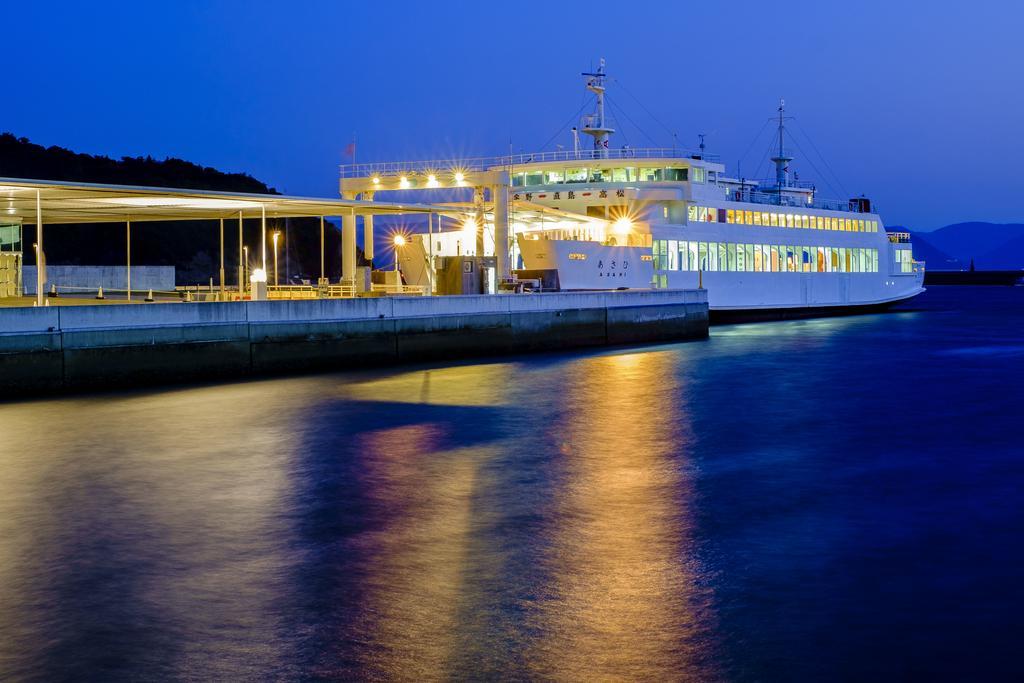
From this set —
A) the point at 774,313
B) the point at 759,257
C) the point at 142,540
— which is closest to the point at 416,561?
the point at 142,540

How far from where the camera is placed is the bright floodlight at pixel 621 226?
171 ft

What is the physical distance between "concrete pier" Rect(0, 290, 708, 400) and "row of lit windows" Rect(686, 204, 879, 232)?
14.9 m

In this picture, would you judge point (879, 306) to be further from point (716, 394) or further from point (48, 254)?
point (48, 254)

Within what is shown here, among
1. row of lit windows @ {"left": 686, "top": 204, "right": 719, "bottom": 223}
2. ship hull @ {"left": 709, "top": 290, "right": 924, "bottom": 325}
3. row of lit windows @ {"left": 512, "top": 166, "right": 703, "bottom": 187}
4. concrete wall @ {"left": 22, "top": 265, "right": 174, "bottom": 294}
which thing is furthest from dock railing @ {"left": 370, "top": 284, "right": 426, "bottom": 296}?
A: ship hull @ {"left": 709, "top": 290, "right": 924, "bottom": 325}

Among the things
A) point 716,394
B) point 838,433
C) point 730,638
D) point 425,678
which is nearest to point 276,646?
point 425,678

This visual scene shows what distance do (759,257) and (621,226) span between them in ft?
37.5

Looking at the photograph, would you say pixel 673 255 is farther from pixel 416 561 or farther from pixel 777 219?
pixel 416 561

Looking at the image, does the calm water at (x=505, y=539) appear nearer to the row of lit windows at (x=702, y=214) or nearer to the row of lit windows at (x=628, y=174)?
the row of lit windows at (x=702, y=214)

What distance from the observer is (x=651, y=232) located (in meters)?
52.1

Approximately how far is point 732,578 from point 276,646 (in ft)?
15.4

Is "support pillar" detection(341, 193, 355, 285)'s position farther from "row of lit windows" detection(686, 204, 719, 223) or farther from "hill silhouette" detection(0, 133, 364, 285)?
"hill silhouette" detection(0, 133, 364, 285)

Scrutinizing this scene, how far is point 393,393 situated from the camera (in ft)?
87.0

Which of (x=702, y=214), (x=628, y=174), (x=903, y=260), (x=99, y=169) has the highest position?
(x=99, y=169)

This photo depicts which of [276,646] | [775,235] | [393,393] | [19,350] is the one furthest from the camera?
[775,235]
